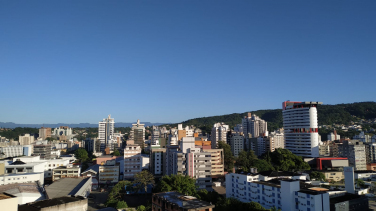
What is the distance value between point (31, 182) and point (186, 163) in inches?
653

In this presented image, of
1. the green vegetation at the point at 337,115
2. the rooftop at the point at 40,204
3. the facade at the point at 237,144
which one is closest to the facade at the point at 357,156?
the facade at the point at 237,144

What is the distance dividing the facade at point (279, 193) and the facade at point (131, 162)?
49.1 feet

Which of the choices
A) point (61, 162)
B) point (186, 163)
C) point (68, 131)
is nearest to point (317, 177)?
point (186, 163)

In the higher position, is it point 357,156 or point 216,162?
point 216,162

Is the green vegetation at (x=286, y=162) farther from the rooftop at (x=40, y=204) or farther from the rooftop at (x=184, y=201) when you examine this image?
the rooftop at (x=40, y=204)

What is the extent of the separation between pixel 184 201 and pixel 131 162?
20875 millimetres

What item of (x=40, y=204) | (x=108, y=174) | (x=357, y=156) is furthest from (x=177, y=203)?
(x=357, y=156)

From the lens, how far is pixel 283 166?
39750 millimetres

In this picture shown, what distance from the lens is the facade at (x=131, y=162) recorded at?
35.9 metres

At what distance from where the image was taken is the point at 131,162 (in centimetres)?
3609

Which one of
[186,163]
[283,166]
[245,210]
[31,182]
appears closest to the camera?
[245,210]

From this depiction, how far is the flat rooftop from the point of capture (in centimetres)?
2419

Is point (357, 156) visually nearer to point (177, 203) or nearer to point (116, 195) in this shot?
point (116, 195)

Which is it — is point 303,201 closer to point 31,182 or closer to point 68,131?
point 31,182
